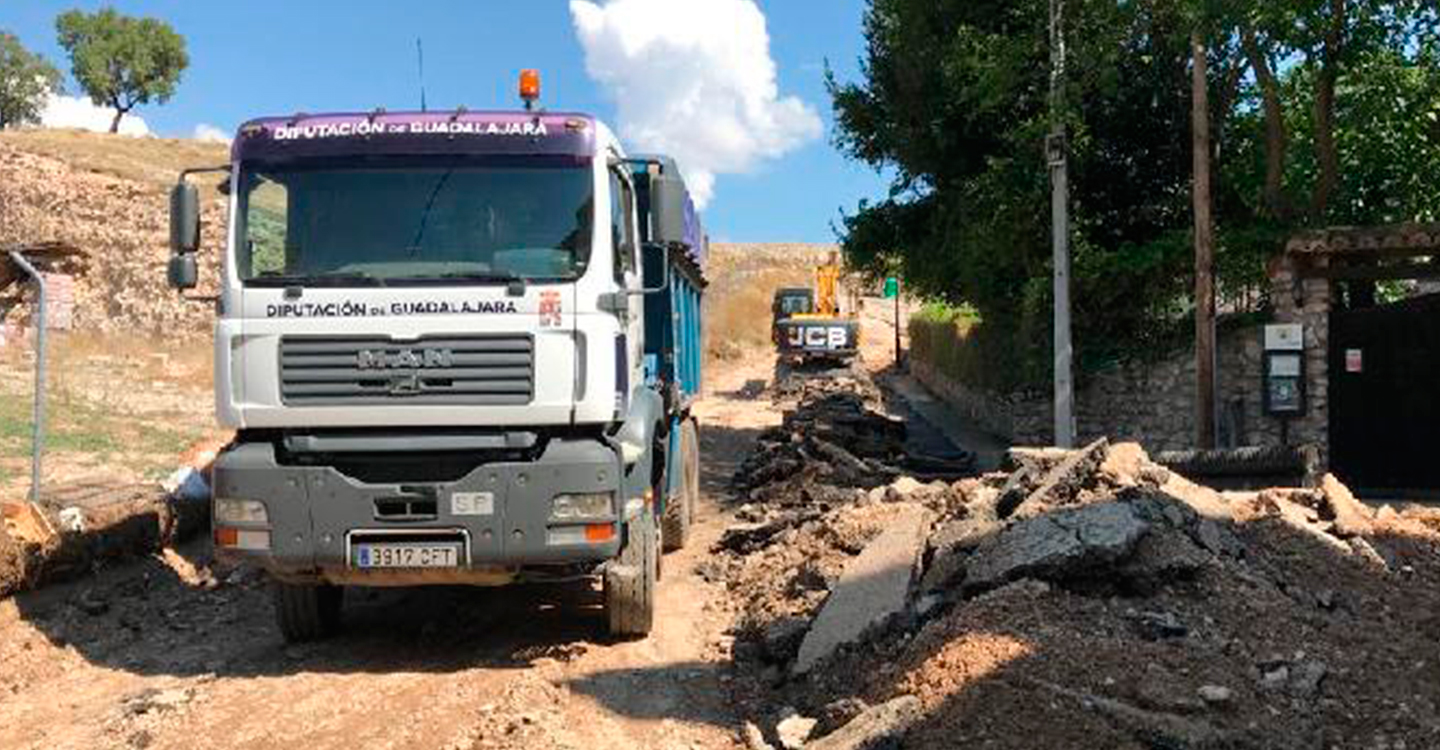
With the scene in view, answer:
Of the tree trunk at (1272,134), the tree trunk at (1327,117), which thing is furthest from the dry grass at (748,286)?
the tree trunk at (1327,117)

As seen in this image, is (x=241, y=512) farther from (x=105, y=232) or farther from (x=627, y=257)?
(x=105, y=232)

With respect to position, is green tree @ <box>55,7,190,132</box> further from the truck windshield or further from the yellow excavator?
the truck windshield

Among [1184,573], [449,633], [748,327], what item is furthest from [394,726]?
[748,327]

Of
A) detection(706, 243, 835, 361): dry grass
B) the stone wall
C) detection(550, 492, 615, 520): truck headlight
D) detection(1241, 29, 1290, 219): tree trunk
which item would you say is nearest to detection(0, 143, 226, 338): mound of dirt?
detection(706, 243, 835, 361): dry grass

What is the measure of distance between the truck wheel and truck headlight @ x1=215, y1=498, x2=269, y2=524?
2028 millimetres

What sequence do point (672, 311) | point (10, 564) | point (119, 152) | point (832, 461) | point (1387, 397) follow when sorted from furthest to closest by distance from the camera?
point (119, 152) < point (832, 461) < point (1387, 397) < point (672, 311) < point (10, 564)

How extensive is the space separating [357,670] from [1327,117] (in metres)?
13.2

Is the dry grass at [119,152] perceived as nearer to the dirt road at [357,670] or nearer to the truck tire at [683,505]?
the truck tire at [683,505]

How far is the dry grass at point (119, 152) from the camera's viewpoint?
1806 inches

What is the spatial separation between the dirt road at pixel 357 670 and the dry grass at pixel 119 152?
110 ft

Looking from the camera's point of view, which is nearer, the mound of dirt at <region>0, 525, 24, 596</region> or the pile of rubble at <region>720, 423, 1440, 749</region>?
the pile of rubble at <region>720, 423, 1440, 749</region>

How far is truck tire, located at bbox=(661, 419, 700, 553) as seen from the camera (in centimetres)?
1089

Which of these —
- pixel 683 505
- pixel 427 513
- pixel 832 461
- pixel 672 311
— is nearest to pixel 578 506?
pixel 427 513

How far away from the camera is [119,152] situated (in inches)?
1972
